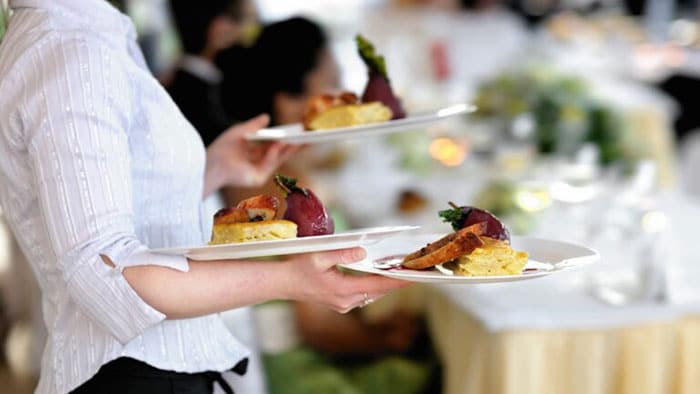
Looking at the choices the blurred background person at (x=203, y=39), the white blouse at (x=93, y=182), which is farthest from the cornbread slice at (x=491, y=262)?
the blurred background person at (x=203, y=39)

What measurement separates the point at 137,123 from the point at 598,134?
2704 mm

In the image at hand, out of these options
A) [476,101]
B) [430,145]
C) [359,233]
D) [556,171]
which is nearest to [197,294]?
[359,233]

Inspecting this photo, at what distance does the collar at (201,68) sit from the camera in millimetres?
2869

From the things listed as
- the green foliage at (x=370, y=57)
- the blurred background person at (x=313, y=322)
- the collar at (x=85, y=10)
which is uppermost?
the collar at (x=85, y=10)

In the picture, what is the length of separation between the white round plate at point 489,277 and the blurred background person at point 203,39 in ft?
5.22

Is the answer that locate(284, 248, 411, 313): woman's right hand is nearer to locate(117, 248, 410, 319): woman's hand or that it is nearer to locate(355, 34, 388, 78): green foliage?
locate(117, 248, 410, 319): woman's hand

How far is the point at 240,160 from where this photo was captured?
164 cm

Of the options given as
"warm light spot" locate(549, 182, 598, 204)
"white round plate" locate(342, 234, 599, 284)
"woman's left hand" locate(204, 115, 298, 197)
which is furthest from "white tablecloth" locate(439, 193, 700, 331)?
"white round plate" locate(342, 234, 599, 284)

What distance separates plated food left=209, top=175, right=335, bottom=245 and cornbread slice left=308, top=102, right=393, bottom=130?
0.44 metres

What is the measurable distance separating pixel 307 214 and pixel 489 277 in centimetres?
21

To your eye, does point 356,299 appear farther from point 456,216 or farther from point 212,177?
point 212,177

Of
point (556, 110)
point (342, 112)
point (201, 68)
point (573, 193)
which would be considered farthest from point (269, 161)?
point (556, 110)

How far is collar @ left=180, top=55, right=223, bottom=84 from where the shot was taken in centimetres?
287

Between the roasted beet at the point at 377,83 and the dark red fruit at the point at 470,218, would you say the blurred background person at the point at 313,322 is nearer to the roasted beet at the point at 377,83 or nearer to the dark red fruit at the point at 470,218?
the roasted beet at the point at 377,83
